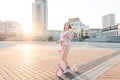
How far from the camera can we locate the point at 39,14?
161 meters

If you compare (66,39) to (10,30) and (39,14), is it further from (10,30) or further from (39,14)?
(39,14)

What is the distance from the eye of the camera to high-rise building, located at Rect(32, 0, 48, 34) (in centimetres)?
16025

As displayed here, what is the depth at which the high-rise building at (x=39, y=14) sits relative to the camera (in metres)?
160

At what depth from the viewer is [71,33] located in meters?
6.95

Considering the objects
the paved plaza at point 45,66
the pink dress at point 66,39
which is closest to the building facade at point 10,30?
the paved plaza at point 45,66

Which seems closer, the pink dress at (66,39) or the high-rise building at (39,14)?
the pink dress at (66,39)

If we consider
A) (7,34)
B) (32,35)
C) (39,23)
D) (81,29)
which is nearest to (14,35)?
(7,34)

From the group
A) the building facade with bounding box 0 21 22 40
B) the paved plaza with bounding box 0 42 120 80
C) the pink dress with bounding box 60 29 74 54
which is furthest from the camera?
the building facade with bounding box 0 21 22 40

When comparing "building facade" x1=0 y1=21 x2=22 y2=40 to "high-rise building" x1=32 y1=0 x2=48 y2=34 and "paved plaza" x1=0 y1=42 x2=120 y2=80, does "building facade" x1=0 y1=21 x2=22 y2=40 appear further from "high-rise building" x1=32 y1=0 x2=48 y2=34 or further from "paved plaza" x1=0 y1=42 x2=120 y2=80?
"paved plaza" x1=0 y1=42 x2=120 y2=80

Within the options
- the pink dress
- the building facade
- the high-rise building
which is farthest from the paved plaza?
the high-rise building

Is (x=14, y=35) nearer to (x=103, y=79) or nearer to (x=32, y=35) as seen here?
(x=32, y=35)

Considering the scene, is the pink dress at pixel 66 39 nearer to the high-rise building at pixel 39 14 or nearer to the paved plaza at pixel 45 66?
the paved plaza at pixel 45 66

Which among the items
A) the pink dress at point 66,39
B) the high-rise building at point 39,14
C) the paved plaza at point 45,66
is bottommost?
the paved plaza at point 45,66

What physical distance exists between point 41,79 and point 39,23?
522 ft
